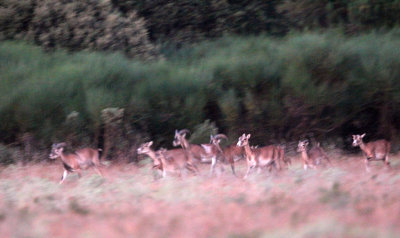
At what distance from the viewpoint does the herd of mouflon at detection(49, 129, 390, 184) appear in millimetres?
16844

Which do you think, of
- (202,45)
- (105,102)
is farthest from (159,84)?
(202,45)

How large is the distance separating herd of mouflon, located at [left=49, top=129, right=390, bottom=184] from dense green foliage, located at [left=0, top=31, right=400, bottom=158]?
7.11 ft

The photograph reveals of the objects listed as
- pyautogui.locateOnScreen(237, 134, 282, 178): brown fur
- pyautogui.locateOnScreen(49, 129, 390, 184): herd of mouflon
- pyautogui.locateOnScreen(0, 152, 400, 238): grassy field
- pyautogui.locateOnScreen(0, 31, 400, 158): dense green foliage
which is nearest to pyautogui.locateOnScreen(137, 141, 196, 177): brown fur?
pyautogui.locateOnScreen(49, 129, 390, 184): herd of mouflon

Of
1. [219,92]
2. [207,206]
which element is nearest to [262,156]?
[219,92]

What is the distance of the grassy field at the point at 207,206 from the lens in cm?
859

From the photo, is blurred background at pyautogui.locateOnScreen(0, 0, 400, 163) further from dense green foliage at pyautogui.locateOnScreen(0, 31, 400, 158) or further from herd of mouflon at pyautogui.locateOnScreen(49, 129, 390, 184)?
herd of mouflon at pyautogui.locateOnScreen(49, 129, 390, 184)

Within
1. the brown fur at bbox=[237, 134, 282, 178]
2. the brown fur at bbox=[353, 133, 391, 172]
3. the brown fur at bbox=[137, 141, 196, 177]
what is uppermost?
the brown fur at bbox=[137, 141, 196, 177]

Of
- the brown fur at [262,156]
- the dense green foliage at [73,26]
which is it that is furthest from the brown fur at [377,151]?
the dense green foliage at [73,26]

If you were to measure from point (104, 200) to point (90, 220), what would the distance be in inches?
121

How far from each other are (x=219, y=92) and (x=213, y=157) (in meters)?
3.72

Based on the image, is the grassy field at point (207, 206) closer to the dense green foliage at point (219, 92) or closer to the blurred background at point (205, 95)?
the blurred background at point (205, 95)

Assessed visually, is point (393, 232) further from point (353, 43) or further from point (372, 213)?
point (353, 43)

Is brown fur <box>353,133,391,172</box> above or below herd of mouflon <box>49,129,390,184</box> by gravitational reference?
below

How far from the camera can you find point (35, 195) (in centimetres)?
1354
